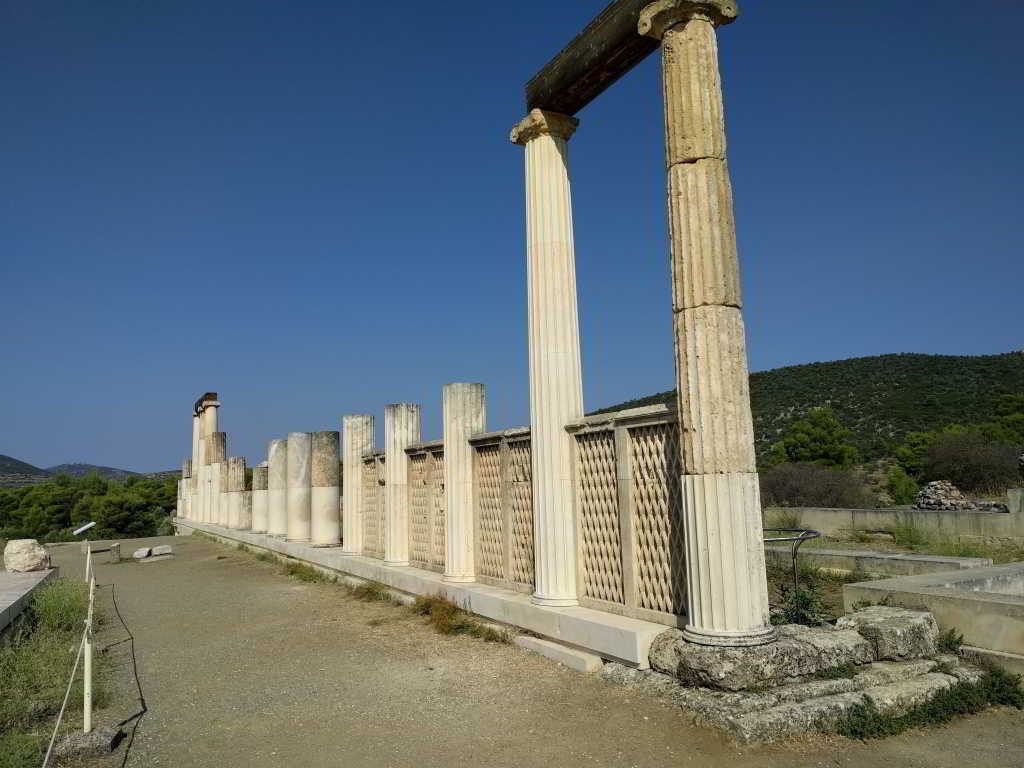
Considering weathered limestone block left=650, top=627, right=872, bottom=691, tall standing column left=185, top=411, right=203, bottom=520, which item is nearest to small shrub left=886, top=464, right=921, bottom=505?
weathered limestone block left=650, top=627, right=872, bottom=691

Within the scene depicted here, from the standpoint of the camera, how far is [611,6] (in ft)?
23.8

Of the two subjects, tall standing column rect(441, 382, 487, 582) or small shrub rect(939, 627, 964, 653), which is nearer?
small shrub rect(939, 627, 964, 653)

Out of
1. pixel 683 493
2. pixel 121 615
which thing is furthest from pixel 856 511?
pixel 121 615

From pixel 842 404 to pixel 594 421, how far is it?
43.7 m

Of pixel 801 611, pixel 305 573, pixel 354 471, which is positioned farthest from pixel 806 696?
pixel 305 573

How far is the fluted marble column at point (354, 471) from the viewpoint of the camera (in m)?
13.6

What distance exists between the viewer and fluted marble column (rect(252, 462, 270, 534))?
20.3 m

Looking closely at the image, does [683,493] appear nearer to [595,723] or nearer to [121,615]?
[595,723]

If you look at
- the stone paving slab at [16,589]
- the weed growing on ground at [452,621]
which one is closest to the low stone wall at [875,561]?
the weed growing on ground at [452,621]

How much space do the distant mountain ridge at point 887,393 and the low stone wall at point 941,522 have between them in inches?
782

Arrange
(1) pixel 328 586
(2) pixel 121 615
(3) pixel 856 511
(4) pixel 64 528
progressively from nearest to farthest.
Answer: (2) pixel 121 615, (1) pixel 328 586, (3) pixel 856 511, (4) pixel 64 528

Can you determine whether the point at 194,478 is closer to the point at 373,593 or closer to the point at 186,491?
the point at 186,491

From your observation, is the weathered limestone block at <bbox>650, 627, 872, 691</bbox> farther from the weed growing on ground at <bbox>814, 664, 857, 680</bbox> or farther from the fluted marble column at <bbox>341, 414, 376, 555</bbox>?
the fluted marble column at <bbox>341, 414, 376, 555</bbox>

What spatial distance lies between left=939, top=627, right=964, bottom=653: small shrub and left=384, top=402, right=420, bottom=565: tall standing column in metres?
7.83
